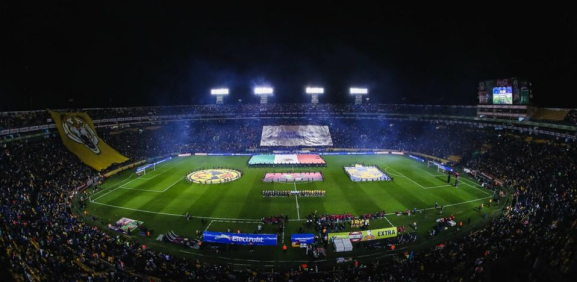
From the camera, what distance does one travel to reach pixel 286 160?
187 ft

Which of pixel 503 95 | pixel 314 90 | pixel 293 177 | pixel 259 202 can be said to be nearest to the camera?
pixel 259 202

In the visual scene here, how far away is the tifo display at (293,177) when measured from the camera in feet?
147

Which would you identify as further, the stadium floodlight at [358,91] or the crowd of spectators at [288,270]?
the stadium floodlight at [358,91]

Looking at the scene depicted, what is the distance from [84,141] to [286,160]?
117ft

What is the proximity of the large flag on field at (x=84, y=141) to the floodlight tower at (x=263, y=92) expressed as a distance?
40.4 meters

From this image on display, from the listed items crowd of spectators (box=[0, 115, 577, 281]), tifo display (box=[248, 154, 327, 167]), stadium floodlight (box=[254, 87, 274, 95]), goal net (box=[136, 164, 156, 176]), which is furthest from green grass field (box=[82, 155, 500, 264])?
stadium floodlight (box=[254, 87, 274, 95])

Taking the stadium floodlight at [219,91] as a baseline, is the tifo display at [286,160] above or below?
below

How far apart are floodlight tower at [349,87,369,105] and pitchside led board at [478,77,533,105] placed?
111 ft

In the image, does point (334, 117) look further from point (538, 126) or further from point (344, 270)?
point (344, 270)

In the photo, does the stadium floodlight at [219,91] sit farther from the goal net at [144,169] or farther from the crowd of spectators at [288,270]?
the crowd of spectators at [288,270]

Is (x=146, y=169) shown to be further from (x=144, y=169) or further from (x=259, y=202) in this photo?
(x=259, y=202)

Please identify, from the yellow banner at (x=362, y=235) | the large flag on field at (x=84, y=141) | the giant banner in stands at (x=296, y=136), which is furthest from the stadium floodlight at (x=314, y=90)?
the yellow banner at (x=362, y=235)

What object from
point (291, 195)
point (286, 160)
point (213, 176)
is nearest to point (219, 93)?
point (286, 160)

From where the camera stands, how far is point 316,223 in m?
28.9
